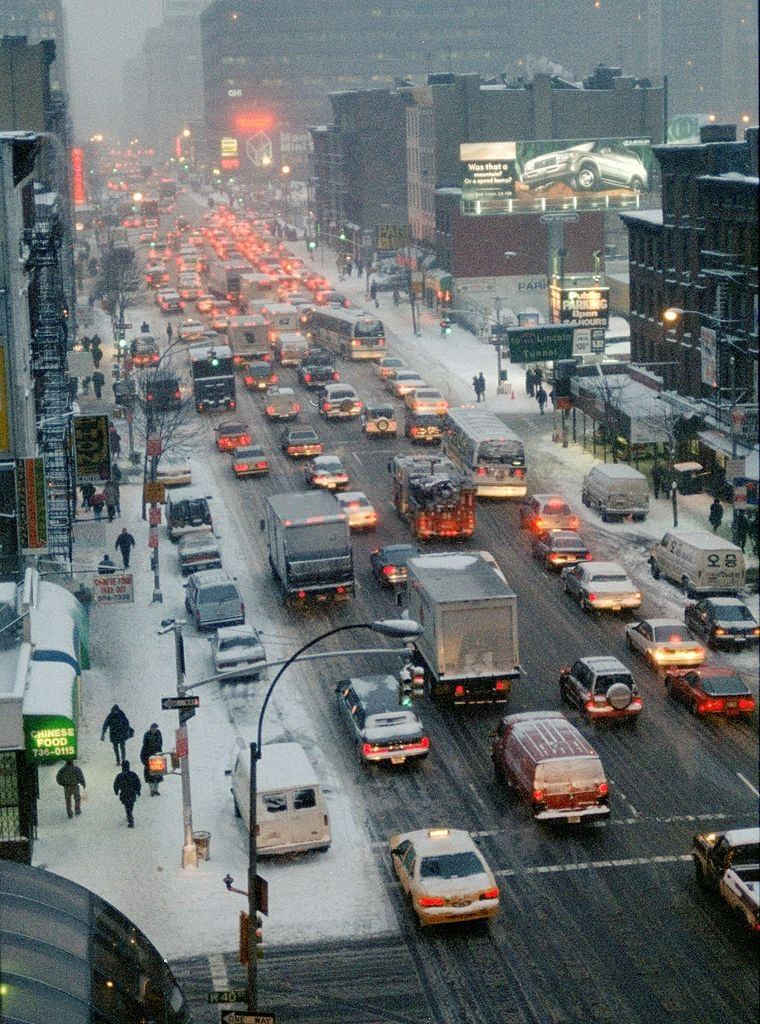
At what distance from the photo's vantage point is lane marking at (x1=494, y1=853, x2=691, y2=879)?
107 feet

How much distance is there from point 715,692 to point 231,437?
1602 inches

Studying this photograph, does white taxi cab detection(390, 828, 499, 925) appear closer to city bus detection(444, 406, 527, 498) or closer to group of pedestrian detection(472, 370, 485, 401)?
city bus detection(444, 406, 527, 498)

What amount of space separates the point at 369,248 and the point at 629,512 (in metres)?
103

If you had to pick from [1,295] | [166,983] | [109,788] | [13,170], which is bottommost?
[109,788]

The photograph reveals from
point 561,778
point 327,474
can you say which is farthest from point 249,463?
point 561,778

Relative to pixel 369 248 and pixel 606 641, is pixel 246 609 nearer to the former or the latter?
pixel 606 641

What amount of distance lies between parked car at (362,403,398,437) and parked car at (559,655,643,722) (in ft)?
126

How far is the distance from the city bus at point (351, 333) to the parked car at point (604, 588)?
179ft

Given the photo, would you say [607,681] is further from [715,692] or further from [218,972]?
[218,972]

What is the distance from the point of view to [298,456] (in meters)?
76.3

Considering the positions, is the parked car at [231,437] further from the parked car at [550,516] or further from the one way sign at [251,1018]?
the one way sign at [251,1018]

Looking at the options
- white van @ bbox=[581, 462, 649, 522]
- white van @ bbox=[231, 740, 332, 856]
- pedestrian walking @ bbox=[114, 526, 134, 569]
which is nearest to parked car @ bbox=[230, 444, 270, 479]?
pedestrian walking @ bbox=[114, 526, 134, 569]

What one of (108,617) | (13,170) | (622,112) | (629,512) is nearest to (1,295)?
(13,170)

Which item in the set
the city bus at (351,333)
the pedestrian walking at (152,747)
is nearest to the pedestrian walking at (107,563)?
the pedestrian walking at (152,747)
